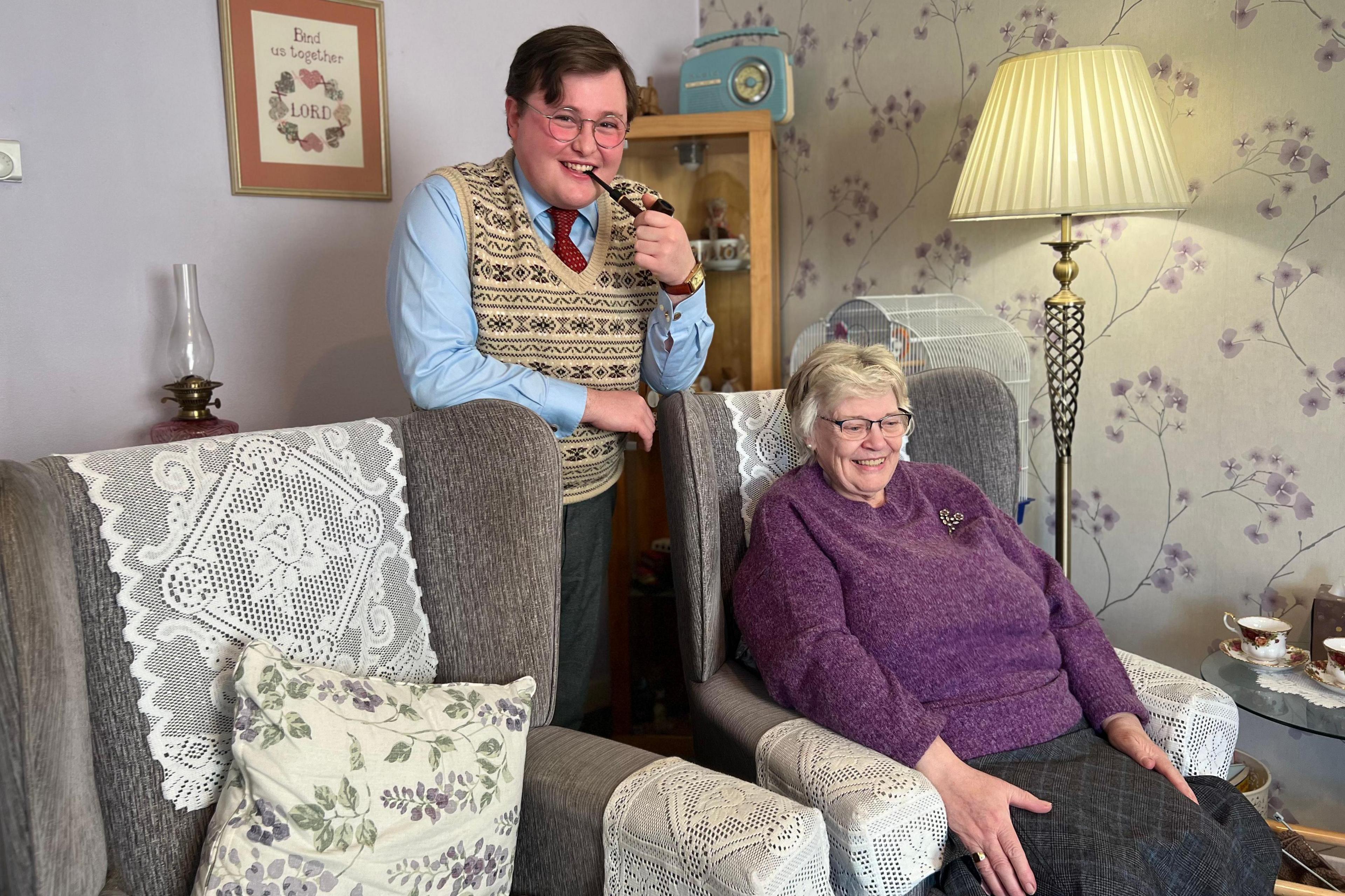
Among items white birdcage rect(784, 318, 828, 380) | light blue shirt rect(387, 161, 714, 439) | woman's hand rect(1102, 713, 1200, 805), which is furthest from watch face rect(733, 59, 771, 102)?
woman's hand rect(1102, 713, 1200, 805)

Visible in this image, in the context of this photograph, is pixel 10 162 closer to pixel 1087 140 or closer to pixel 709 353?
pixel 709 353

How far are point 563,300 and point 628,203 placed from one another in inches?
7.3

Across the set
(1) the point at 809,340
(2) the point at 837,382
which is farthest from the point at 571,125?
(1) the point at 809,340

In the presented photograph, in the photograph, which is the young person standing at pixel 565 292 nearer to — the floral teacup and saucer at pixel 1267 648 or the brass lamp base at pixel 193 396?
the brass lamp base at pixel 193 396

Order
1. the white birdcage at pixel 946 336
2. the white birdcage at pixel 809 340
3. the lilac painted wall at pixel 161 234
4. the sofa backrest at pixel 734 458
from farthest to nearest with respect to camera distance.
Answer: the white birdcage at pixel 809 340 < the white birdcage at pixel 946 336 < the lilac painted wall at pixel 161 234 < the sofa backrest at pixel 734 458

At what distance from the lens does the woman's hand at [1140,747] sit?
1382 millimetres

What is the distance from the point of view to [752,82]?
8.42ft

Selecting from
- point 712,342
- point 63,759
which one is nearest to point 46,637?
point 63,759

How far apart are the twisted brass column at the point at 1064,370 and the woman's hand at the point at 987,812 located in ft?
2.69

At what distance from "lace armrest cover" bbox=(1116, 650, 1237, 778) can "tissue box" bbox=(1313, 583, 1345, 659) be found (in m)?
0.37

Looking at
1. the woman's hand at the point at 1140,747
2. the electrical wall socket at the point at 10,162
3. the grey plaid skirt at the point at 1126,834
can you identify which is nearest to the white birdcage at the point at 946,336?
the woman's hand at the point at 1140,747

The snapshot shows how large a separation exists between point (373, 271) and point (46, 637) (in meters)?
1.46

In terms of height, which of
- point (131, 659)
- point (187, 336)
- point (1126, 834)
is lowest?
point (1126, 834)

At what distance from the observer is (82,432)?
1.90m
